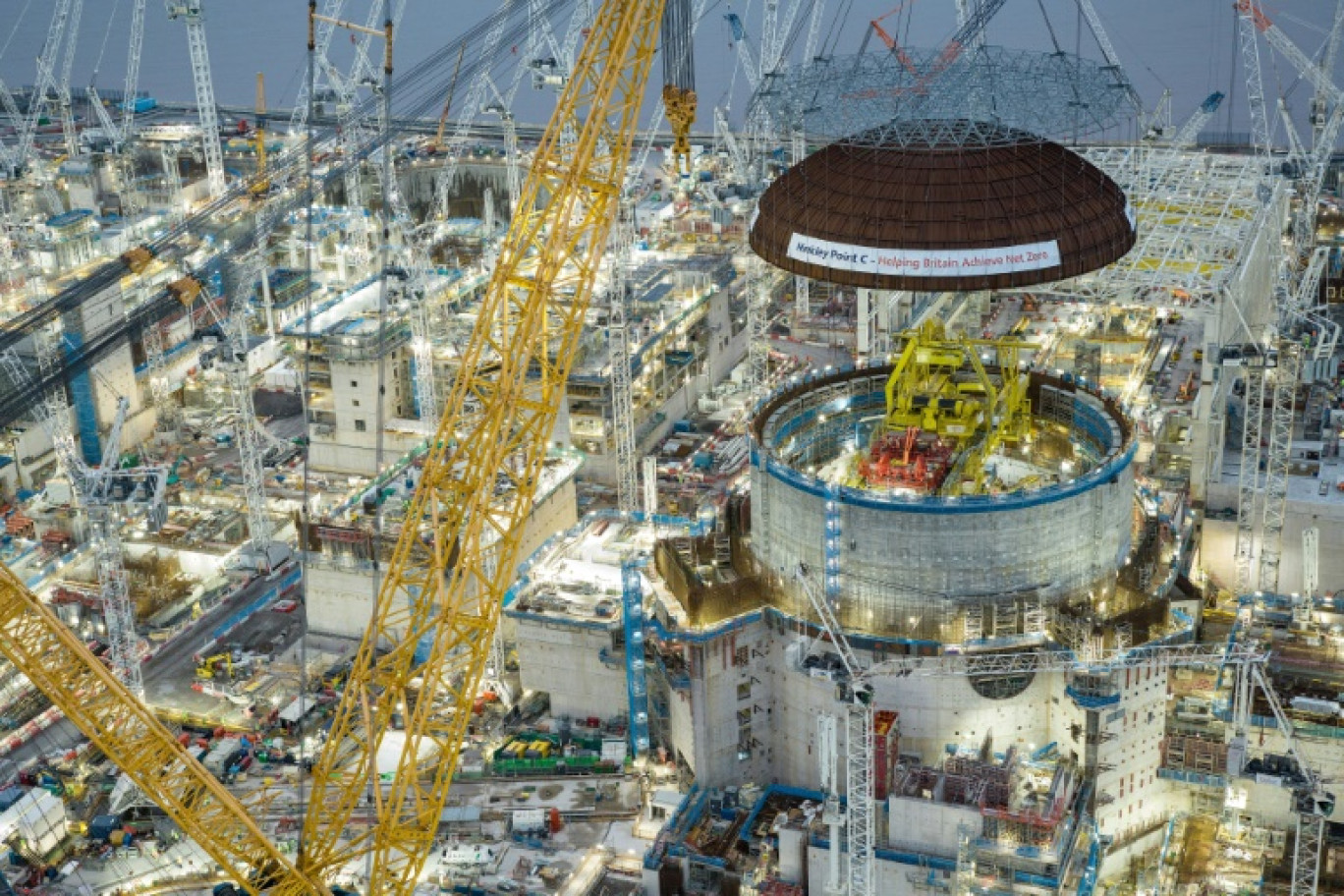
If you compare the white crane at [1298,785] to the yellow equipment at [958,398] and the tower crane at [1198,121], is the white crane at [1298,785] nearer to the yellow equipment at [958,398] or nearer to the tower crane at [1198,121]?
the yellow equipment at [958,398]

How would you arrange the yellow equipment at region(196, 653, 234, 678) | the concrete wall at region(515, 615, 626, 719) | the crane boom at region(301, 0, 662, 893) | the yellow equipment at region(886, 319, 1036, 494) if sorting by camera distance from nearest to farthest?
the crane boom at region(301, 0, 662, 893) < the concrete wall at region(515, 615, 626, 719) < the yellow equipment at region(886, 319, 1036, 494) < the yellow equipment at region(196, 653, 234, 678)

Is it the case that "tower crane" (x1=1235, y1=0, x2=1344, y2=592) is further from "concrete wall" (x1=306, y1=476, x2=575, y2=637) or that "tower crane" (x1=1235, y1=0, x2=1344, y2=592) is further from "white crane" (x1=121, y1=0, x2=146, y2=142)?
"white crane" (x1=121, y1=0, x2=146, y2=142)

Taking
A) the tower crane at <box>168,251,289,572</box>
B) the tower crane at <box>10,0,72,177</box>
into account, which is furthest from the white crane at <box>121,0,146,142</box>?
the tower crane at <box>168,251,289,572</box>

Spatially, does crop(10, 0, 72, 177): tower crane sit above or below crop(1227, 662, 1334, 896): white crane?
above

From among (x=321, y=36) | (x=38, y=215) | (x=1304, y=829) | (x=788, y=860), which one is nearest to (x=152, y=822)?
(x=788, y=860)

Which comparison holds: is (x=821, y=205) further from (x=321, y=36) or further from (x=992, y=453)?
(x=321, y=36)

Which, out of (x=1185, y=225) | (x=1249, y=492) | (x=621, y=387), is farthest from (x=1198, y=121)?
(x=621, y=387)

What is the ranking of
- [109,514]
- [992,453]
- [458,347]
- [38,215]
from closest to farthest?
[109,514], [992,453], [458,347], [38,215]

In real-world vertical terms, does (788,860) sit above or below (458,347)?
below
